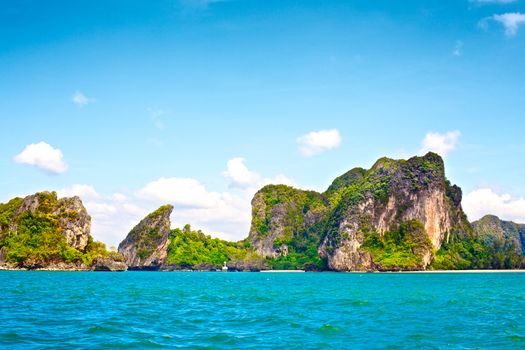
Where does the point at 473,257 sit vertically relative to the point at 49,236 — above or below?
below

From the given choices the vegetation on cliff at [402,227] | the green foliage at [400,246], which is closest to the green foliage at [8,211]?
the vegetation on cliff at [402,227]

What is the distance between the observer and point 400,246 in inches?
6708

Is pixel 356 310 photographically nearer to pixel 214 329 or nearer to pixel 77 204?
pixel 214 329

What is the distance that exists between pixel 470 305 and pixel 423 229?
13842cm

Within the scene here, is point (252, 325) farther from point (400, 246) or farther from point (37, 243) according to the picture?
point (400, 246)

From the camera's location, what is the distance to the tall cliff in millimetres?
129500

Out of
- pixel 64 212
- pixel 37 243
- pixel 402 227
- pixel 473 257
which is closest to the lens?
pixel 37 243

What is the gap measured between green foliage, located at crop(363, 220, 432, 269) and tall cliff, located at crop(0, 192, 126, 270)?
281 feet

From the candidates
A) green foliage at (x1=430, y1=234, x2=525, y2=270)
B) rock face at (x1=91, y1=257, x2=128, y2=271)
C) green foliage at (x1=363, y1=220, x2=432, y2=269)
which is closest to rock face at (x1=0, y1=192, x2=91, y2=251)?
rock face at (x1=91, y1=257, x2=128, y2=271)

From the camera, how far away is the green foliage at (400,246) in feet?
535

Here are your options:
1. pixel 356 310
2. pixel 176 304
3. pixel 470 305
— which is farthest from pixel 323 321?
pixel 470 305

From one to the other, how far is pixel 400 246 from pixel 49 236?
113 m

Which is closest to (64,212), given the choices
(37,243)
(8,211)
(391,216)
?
(37,243)

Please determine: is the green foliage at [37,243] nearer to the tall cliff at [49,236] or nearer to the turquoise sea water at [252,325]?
the tall cliff at [49,236]
